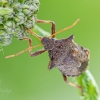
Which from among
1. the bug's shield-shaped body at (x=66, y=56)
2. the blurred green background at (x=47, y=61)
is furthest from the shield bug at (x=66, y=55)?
the blurred green background at (x=47, y=61)

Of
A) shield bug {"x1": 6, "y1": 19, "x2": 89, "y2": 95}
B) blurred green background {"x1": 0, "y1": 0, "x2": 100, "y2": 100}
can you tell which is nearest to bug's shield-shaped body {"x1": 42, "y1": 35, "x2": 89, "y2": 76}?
shield bug {"x1": 6, "y1": 19, "x2": 89, "y2": 95}

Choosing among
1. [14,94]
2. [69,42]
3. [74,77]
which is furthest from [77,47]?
[14,94]

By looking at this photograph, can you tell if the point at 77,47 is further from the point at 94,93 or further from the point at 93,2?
the point at 93,2

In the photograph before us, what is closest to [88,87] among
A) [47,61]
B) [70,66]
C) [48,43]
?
[70,66]

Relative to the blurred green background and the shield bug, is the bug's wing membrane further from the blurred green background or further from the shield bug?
the blurred green background

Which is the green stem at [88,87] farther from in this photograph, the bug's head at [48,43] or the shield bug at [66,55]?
the bug's head at [48,43]
